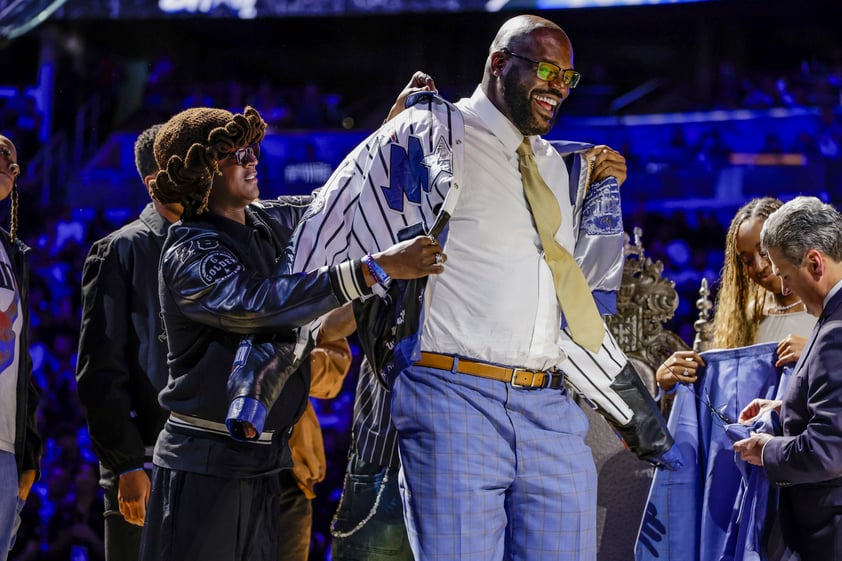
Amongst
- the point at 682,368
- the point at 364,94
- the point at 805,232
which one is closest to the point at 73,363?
the point at 364,94

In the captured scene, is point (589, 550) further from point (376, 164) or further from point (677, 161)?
point (677, 161)

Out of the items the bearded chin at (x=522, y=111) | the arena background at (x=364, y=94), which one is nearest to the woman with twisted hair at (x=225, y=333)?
the bearded chin at (x=522, y=111)

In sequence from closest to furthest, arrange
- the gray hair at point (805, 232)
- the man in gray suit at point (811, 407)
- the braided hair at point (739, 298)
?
the man in gray suit at point (811, 407), the gray hair at point (805, 232), the braided hair at point (739, 298)

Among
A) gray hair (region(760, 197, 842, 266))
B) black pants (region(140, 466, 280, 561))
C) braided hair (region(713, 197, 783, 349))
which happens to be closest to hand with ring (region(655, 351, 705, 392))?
braided hair (region(713, 197, 783, 349))

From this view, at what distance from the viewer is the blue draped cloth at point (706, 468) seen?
Result: 293 cm

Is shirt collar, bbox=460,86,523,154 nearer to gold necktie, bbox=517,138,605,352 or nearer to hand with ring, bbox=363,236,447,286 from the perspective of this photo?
gold necktie, bbox=517,138,605,352

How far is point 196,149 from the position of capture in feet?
7.52

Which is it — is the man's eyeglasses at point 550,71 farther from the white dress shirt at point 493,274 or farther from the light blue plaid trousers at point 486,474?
the light blue plaid trousers at point 486,474

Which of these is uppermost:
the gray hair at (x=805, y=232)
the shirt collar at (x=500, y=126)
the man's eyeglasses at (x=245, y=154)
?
the shirt collar at (x=500, y=126)

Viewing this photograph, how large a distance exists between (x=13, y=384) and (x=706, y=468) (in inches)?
77.7

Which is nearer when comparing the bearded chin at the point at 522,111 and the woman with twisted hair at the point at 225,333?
the woman with twisted hair at the point at 225,333

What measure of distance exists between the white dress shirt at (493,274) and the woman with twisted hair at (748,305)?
1036 mm

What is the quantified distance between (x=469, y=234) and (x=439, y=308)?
0.57 feet

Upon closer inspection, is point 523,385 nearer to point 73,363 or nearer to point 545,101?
point 545,101
